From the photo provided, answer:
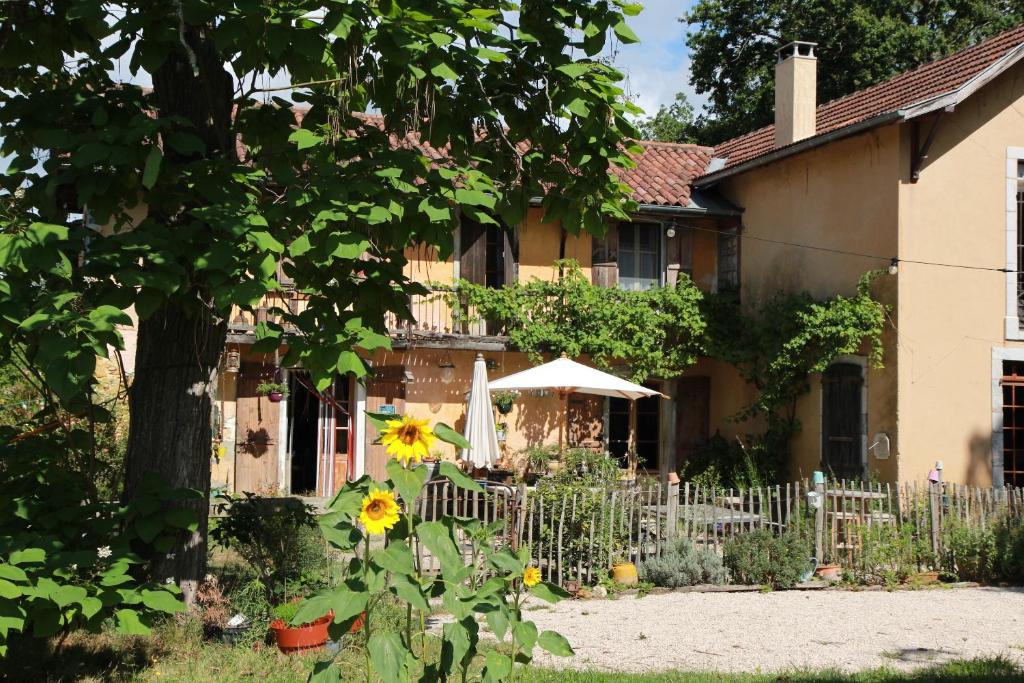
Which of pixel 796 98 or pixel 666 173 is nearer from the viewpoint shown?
pixel 796 98

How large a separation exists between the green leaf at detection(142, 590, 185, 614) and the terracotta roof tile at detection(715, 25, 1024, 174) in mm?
11089

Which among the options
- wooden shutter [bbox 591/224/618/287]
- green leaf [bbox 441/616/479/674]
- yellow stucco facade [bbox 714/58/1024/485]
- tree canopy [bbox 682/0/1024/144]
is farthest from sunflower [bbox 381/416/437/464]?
tree canopy [bbox 682/0/1024/144]

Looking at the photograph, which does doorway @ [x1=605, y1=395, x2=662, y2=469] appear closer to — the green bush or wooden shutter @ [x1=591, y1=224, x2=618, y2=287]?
wooden shutter @ [x1=591, y1=224, x2=618, y2=287]

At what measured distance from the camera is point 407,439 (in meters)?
4.13

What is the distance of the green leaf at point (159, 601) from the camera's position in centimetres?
510

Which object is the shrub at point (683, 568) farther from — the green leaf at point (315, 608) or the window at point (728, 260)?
the window at point (728, 260)

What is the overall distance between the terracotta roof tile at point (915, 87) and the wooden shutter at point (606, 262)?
3.14 m

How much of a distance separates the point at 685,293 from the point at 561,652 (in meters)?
12.9

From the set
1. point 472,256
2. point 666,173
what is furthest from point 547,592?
point 666,173

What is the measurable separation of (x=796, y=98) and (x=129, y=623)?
13.9 meters

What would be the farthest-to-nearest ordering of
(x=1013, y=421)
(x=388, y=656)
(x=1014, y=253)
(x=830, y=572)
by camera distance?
1. (x=1013, y=421)
2. (x=1014, y=253)
3. (x=830, y=572)
4. (x=388, y=656)

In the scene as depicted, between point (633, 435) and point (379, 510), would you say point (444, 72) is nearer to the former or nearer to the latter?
point (379, 510)

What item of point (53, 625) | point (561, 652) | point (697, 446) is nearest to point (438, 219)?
point (561, 652)

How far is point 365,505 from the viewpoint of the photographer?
12.8 ft
